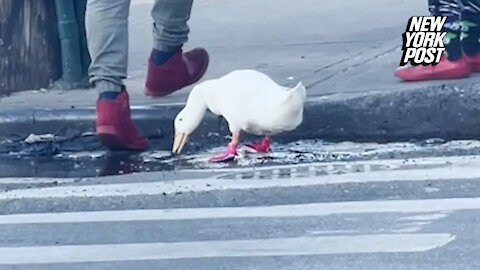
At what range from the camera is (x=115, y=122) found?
6645mm

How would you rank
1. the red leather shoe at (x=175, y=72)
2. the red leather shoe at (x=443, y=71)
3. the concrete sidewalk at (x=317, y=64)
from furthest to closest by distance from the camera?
the red leather shoe at (x=175, y=72) → the red leather shoe at (x=443, y=71) → the concrete sidewalk at (x=317, y=64)

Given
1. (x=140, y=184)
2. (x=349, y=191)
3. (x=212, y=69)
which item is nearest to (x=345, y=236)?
(x=349, y=191)

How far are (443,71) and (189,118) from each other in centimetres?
153

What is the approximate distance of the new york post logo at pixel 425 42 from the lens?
736cm

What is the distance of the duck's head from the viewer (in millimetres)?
6461

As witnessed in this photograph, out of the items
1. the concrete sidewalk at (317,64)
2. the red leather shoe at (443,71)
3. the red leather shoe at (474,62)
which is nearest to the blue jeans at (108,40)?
the concrete sidewalk at (317,64)

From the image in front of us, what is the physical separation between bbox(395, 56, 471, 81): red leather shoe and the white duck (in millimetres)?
1149

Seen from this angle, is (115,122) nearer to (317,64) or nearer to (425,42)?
(425,42)

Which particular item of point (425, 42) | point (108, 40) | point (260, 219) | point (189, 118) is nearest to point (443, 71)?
point (425, 42)

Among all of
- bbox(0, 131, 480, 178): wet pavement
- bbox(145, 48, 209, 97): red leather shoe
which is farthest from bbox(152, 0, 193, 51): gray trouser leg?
bbox(0, 131, 480, 178): wet pavement

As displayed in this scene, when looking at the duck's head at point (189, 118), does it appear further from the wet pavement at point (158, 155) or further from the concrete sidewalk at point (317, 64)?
the concrete sidewalk at point (317, 64)

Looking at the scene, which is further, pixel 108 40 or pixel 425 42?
pixel 425 42

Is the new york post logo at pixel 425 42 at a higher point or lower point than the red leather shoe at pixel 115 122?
higher

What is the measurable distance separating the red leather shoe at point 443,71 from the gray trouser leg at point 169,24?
4.07 feet
